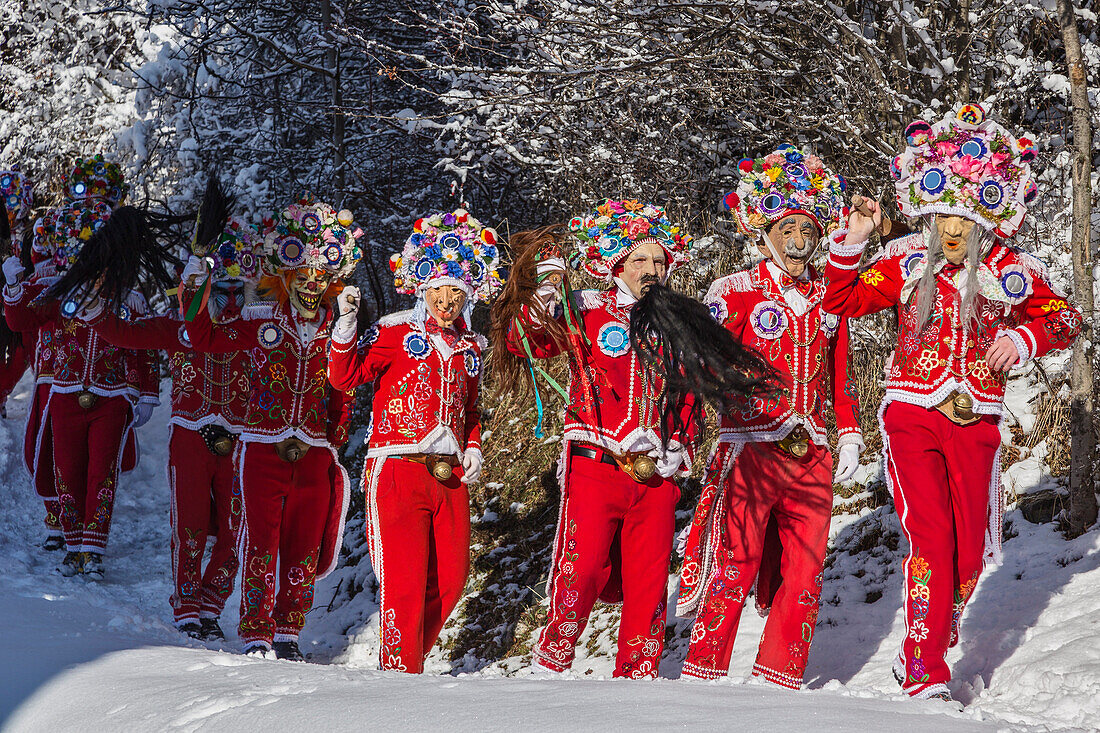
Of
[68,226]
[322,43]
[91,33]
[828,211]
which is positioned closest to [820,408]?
[828,211]

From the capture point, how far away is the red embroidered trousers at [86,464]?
25.9ft

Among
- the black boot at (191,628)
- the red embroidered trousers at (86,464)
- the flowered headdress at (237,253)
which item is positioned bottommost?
the black boot at (191,628)

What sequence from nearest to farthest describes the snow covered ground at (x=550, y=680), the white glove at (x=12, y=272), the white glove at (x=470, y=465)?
the snow covered ground at (x=550, y=680) < the white glove at (x=470, y=465) < the white glove at (x=12, y=272)

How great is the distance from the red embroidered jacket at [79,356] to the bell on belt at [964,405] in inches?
215

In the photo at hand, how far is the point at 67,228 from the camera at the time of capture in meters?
7.97

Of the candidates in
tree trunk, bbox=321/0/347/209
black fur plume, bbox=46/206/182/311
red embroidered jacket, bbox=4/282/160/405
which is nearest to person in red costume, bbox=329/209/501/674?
black fur plume, bbox=46/206/182/311

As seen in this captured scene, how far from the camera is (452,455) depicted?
5492 millimetres

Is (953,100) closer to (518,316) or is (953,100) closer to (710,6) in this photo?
(710,6)

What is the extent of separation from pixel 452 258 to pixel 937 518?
8.06 ft

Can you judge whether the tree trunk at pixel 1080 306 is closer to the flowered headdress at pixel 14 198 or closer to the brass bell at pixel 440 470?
the brass bell at pixel 440 470

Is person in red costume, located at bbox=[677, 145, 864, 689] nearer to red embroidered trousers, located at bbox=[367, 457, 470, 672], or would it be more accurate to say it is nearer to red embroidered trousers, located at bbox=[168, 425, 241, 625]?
red embroidered trousers, located at bbox=[367, 457, 470, 672]

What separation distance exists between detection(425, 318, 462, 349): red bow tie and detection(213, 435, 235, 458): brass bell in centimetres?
165

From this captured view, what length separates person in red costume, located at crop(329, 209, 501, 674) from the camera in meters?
5.25

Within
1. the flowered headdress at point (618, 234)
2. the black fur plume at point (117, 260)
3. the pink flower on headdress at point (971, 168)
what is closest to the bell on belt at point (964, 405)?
the pink flower on headdress at point (971, 168)
